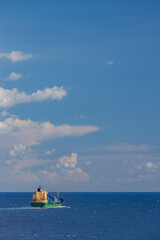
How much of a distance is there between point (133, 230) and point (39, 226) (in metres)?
26.8

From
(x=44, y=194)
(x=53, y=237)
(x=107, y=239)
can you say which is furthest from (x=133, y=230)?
(x=44, y=194)

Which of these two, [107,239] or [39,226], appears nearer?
[107,239]

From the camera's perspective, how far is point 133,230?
317 ft

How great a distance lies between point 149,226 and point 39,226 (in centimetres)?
3175

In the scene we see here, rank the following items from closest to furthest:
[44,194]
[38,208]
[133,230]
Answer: [133,230] < [44,194] < [38,208]

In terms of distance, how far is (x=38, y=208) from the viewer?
559 ft

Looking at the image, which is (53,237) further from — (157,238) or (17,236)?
(157,238)

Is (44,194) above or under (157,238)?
above

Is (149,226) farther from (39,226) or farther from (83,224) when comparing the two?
(39,226)

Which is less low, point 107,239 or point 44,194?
point 44,194

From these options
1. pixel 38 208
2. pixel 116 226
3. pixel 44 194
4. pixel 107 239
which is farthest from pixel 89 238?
pixel 38 208

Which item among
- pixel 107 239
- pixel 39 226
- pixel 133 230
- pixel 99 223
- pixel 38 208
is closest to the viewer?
pixel 107 239

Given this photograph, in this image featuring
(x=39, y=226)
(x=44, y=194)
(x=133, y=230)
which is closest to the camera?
(x=133, y=230)

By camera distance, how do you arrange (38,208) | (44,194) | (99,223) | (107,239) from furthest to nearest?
(38,208) → (44,194) → (99,223) → (107,239)
